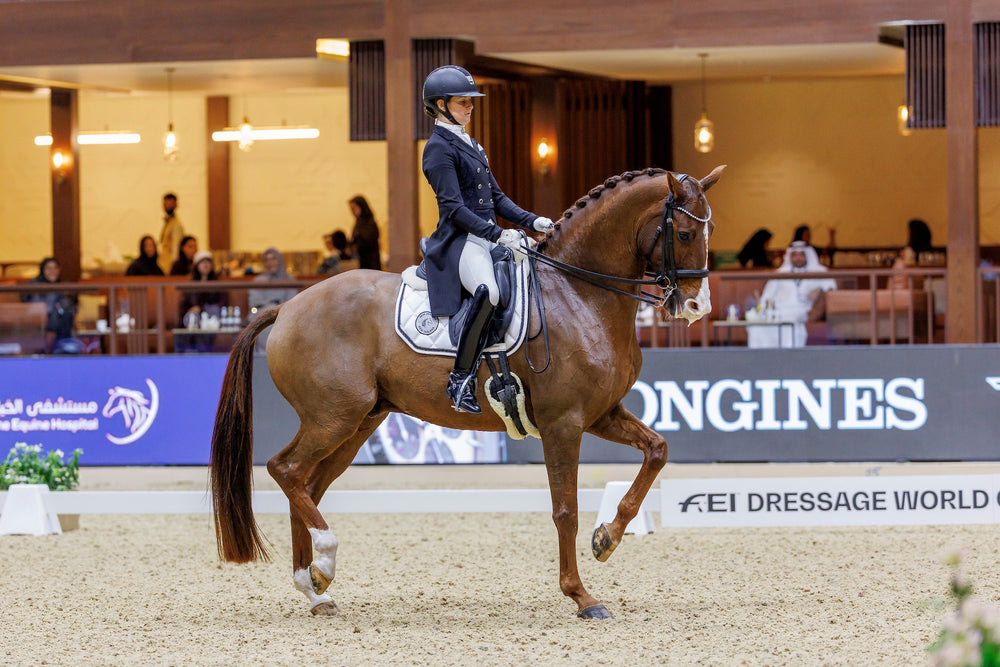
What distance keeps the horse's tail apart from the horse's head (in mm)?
1985

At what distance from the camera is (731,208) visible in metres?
19.2

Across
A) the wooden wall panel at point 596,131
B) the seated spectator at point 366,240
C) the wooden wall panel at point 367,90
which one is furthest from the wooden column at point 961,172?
the seated spectator at point 366,240

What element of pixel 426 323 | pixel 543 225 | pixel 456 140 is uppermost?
pixel 456 140

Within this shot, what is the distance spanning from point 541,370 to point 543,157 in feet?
32.1

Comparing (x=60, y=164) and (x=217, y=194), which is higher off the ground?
(x=60, y=164)

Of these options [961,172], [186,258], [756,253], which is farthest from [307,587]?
[186,258]

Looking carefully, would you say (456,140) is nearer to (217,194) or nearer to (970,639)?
(970,639)

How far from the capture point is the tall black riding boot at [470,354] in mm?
5965

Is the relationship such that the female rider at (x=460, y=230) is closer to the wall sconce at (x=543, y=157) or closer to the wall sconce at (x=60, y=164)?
the wall sconce at (x=543, y=157)

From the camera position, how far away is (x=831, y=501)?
7145 millimetres

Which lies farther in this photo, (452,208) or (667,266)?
(452,208)

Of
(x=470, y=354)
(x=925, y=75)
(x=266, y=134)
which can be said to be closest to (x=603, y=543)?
(x=470, y=354)

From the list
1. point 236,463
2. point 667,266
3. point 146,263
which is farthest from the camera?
point 146,263

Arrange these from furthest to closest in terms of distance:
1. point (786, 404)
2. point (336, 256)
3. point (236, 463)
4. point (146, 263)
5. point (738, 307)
→ point (146, 263) < point (336, 256) < point (738, 307) < point (786, 404) < point (236, 463)
